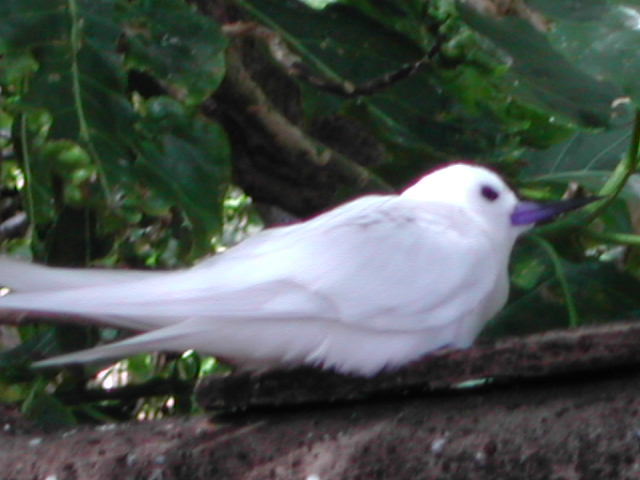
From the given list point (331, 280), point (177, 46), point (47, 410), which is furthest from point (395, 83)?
point (47, 410)

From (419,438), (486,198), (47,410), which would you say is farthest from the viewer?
(47,410)

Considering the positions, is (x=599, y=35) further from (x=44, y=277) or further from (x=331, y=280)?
(x=44, y=277)

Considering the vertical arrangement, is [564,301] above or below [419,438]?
below

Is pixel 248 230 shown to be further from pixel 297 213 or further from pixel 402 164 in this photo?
pixel 402 164

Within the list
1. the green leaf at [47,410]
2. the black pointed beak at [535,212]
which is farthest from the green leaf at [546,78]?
the green leaf at [47,410]

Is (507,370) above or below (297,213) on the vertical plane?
above

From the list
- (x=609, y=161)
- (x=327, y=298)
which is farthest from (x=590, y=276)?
(x=327, y=298)

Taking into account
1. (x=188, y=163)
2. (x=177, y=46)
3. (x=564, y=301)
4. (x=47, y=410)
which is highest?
(x=177, y=46)
